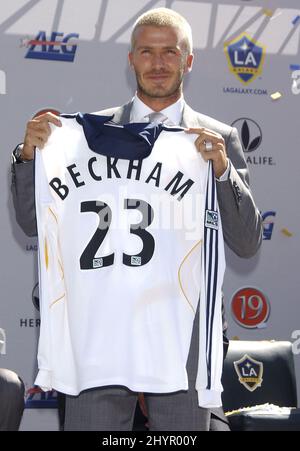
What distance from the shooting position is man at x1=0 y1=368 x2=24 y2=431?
2664 mm

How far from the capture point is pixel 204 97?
14.4 ft

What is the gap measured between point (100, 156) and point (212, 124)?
410mm

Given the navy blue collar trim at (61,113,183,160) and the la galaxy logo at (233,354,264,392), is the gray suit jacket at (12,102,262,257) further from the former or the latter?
the la galaxy logo at (233,354,264,392)

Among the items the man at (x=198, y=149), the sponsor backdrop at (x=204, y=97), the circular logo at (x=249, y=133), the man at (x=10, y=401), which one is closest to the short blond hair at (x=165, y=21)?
the man at (x=198, y=149)

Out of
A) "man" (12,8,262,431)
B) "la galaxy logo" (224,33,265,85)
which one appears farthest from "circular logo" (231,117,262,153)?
"man" (12,8,262,431)

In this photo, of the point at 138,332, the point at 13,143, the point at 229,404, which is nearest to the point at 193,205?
the point at 138,332

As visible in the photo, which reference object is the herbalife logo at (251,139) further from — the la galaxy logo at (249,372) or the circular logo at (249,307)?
the la galaxy logo at (249,372)

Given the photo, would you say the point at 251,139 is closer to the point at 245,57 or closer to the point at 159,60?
the point at 245,57

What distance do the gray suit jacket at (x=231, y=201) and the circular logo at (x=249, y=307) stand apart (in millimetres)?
1730

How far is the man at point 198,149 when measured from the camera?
7.88ft

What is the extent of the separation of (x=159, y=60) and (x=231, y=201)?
18.9 inches

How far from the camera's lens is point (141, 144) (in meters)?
2.54

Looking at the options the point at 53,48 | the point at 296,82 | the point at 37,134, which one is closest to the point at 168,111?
the point at 37,134

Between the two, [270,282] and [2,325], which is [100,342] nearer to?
[2,325]
